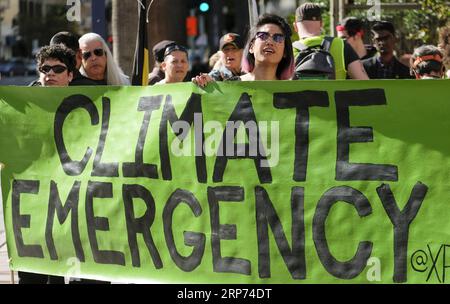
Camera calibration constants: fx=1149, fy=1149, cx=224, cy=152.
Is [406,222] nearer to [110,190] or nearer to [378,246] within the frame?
[378,246]

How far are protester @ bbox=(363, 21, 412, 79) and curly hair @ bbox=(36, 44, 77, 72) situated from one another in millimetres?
3267

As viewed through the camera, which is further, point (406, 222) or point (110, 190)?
point (110, 190)

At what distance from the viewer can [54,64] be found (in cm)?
663

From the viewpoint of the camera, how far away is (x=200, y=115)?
19.3ft

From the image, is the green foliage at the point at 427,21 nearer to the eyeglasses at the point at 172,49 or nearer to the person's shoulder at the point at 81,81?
the eyeglasses at the point at 172,49

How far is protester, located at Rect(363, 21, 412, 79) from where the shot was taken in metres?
9.27

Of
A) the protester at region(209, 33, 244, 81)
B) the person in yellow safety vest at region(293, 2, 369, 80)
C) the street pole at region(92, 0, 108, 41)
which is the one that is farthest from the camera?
the street pole at region(92, 0, 108, 41)

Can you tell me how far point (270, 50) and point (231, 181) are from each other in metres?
0.80

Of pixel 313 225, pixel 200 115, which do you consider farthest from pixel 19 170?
pixel 313 225

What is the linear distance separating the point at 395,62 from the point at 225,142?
12.7ft

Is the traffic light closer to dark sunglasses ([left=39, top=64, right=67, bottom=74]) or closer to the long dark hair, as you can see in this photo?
dark sunglasses ([left=39, top=64, right=67, bottom=74])

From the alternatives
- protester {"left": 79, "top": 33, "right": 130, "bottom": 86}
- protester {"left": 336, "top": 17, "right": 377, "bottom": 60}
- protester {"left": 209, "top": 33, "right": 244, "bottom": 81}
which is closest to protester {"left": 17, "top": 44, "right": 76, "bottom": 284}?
protester {"left": 79, "top": 33, "right": 130, "bottom": 86}

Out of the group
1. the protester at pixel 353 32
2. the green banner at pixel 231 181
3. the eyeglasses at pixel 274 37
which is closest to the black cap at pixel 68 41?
the green banner at pixel 231 181

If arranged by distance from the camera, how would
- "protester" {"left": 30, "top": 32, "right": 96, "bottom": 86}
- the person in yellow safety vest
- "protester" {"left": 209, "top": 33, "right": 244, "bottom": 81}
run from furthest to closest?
1. "protester" {"left": 209, "top": 33, "right": 244, "bottom": 81}
2. the person in yellow safety vest
3. "protester" {"left": 30, "top": 32, "right": 96, "bottom": 86}
